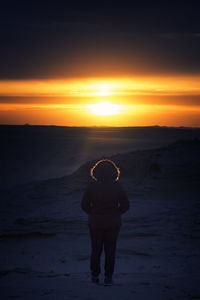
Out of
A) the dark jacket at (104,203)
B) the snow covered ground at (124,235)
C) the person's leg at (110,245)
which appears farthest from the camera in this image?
the person's leg at (110,245)

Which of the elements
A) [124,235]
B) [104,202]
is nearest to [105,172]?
[104,202]

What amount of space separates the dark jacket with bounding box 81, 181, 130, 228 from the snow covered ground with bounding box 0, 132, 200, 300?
750mm

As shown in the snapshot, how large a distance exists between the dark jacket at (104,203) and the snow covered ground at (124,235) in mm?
750

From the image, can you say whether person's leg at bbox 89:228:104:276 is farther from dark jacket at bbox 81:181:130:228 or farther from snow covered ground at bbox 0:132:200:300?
snow covered ground at bbox 0:132:200:300

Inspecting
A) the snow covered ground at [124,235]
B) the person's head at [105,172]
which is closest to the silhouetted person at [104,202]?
the person's head at [105,172]

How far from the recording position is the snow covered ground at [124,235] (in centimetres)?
381

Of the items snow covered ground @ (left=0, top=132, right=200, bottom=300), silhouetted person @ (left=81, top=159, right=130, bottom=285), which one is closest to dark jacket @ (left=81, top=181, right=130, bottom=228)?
silhouetted person @ (left=81, top=159, right=130, bottom=285)

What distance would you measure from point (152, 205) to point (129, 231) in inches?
57.0

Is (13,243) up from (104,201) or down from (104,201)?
down

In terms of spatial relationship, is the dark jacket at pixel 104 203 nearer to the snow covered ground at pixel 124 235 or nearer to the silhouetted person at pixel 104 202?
the silhouetted person at pixel 104 202

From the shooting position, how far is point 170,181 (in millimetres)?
9680

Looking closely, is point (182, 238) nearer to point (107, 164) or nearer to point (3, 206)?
point (107, 164)

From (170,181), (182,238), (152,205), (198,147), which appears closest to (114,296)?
(182,238)

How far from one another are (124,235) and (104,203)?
2.87 meters
